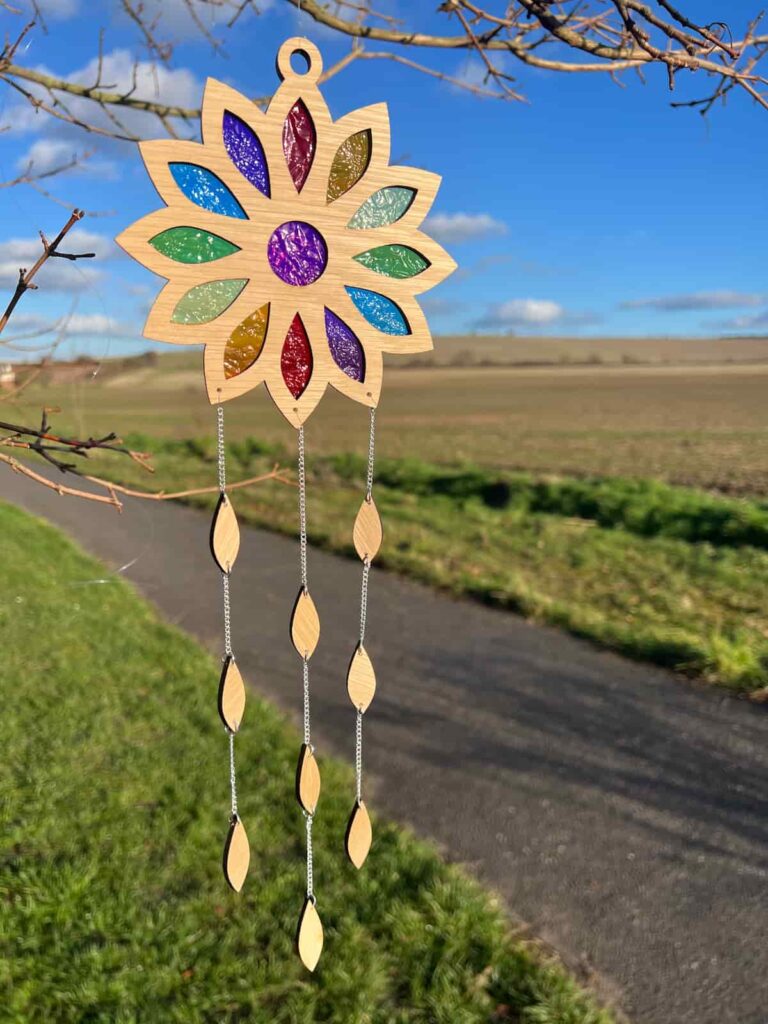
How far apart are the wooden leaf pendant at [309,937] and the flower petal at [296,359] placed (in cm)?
101

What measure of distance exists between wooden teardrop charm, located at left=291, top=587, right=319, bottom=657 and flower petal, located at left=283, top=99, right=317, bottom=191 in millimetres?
733

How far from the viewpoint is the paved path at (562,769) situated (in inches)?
105

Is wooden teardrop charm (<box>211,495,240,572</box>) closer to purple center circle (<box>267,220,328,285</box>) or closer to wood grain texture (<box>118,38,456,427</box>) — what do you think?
wood grain texture (<box>118,38,456,427</box>)

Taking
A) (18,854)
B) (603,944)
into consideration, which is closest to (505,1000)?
(603,944)

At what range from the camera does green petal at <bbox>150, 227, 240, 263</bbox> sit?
1.34 metres

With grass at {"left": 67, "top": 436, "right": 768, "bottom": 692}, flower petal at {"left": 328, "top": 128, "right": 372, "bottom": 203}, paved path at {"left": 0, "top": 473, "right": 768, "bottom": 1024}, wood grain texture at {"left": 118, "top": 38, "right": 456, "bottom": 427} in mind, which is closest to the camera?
wood grain texture at {"left": 118, "top": 38, "right": 456, "bottom": 427}

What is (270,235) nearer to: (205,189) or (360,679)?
(205,189)

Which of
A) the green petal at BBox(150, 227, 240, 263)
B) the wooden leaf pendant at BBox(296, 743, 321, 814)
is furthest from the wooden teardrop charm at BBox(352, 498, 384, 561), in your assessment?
the green petal at BBox(150, 227, 240, 263)

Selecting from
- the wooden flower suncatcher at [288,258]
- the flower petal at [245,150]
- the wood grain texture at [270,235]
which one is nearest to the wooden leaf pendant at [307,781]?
the wooden flower suncatcher at [288,258]

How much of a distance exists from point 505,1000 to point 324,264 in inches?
84.8

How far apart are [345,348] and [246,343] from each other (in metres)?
0.19

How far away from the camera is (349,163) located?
1.45 meters

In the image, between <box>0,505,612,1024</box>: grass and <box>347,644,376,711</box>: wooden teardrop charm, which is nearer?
<box>347,644,376,711</box>: wooden teardrop charm

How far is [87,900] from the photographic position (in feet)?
8.64
